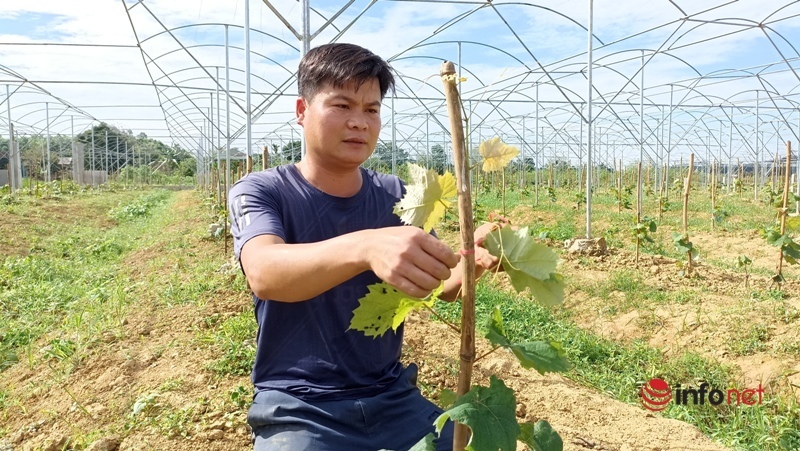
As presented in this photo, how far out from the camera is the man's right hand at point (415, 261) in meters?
0.92

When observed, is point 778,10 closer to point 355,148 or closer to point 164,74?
point 355,148

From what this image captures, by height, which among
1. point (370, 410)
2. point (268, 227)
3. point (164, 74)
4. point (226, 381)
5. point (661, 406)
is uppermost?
point (164, 74)

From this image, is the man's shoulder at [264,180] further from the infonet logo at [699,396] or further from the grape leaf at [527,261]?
the infonet logo at [699,396]

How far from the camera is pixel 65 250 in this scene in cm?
871

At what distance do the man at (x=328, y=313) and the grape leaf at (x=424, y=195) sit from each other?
1.48 ft

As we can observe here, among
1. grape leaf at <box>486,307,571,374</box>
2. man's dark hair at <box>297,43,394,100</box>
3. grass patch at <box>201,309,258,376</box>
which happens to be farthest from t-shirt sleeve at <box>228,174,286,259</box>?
grass patch at <box>201,309,258,376</box>

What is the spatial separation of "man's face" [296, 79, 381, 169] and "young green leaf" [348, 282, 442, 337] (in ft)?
1.92

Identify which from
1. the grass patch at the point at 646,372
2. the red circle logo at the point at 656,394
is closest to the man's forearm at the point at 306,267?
the grass patch at the point at 646,372

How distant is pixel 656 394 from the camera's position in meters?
3.62

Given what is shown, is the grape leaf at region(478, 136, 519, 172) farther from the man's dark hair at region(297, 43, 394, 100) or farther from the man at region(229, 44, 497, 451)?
the man's dark hair at region(297, 43, 394, 100)

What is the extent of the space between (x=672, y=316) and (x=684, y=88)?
12.5m

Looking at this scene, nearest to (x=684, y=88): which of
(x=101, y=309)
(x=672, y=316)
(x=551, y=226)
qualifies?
(x=551, y=226)

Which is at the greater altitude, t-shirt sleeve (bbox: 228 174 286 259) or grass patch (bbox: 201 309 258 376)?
t-shirt sleeve (bbox: 228 174 286 259)

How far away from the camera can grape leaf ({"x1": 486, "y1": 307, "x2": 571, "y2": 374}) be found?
1.05 meters
